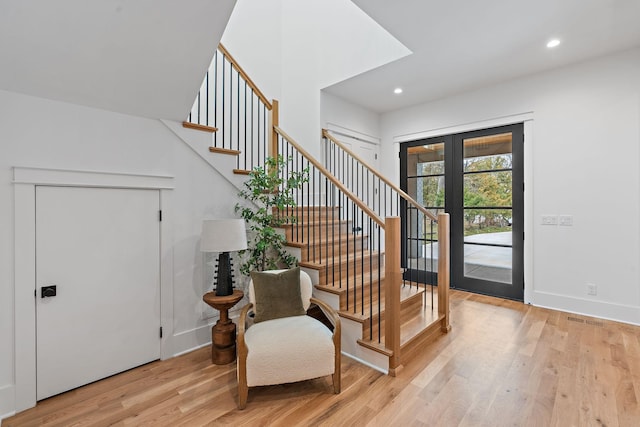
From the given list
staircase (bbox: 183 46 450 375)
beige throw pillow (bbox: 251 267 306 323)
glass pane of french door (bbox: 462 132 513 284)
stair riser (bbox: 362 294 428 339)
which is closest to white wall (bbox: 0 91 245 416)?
staircase (bbox: 183 46 450 375)

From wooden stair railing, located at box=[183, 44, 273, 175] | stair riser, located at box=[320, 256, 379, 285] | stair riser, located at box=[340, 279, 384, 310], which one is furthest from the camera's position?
wooden stair railing, located at box=[183, 44, 273, 175]

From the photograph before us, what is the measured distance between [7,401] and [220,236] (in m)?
1.68

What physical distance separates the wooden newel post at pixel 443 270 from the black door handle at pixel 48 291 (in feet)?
10.8

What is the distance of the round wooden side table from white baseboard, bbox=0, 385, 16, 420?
49.0 inches

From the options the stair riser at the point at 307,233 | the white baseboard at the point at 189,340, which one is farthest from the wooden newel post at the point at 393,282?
the white baseboard at the point at 189,340

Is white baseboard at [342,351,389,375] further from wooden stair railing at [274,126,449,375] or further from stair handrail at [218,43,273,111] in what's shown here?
A: stair handrail at [218,43,273,111]

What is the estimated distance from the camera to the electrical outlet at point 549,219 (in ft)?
11.8

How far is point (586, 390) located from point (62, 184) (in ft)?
13.2

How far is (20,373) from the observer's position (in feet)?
6.43

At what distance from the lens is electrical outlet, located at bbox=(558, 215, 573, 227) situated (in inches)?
138

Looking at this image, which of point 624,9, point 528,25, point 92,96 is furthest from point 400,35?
point 92,96

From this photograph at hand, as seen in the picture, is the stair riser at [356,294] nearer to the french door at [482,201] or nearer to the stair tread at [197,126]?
the french door at [482,201]

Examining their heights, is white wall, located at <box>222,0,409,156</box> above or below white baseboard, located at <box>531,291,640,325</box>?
above

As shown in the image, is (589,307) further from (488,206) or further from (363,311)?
(363,311)
